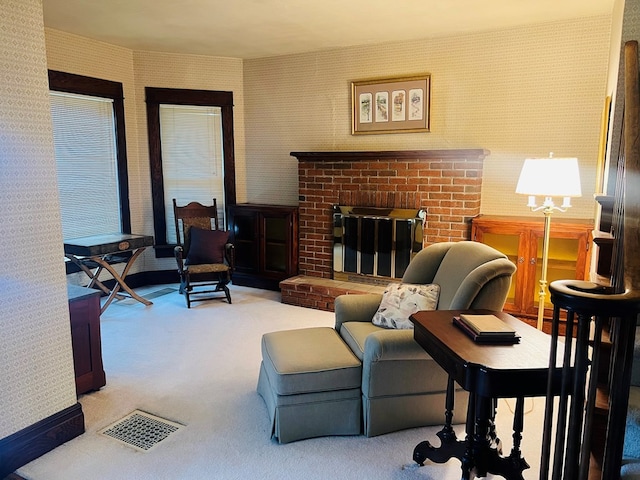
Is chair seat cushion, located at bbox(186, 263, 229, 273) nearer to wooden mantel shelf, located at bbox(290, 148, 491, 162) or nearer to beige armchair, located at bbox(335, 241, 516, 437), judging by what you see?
wooden mantel shelf, located at bbox(290, 148, 491, 162)

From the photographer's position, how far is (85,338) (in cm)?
292

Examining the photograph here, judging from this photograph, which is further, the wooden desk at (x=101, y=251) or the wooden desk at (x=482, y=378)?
the wooden desk at (x=101, y=251)

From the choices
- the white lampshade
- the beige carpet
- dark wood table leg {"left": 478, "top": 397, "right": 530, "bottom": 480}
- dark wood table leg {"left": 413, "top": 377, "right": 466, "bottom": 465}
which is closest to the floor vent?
the beige carpet

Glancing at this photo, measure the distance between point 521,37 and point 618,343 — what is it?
12.6 feet

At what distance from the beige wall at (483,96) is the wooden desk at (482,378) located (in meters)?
2.58

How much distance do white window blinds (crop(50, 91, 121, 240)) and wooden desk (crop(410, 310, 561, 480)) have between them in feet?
13.6

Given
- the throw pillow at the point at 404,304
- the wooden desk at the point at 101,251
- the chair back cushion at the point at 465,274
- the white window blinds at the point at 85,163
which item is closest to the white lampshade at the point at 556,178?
the chair back cushion at the point at 465,274

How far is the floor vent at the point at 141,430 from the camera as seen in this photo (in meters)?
2.46

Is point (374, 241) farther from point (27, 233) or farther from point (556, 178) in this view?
point (27, 233)

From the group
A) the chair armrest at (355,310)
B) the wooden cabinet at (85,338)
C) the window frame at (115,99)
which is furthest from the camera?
the window frame at (115,99)

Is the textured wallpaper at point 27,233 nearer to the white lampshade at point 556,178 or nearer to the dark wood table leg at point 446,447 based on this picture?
the dark wood table leg at point 446,447

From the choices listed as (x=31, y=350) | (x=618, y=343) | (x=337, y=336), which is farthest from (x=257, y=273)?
(x=618, y=343)

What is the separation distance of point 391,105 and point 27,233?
3.68m

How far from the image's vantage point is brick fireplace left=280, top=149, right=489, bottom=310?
4348 mm
